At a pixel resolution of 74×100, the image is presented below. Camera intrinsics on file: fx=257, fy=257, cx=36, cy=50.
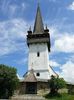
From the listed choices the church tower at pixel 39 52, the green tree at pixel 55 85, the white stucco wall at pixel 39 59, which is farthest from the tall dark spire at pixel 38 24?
the green tree at pixel 55 85

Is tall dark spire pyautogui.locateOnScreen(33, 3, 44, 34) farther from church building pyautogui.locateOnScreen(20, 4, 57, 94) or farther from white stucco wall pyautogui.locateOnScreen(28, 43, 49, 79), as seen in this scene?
white stucco wall pyautogui.locateOnScreen(28, 43, 49, 79)

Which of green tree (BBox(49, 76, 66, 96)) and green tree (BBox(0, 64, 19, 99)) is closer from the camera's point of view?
green tree (BBox(0, 64, 19, 99))

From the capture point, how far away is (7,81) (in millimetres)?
45156

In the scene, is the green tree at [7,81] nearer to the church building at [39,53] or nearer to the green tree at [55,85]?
the green tree at [55,85]

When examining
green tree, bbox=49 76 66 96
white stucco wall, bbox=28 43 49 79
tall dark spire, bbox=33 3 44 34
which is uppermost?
tall dark spire, bbox=33 3 44 34

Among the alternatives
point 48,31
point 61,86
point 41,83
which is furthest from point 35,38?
point 61,86

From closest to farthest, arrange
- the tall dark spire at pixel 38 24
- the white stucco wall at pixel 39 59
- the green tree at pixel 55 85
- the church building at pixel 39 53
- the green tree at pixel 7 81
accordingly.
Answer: the green tree at pixel 7 81
the green tree at pixel 55 85
the church building at pixel 39 53
the white stucco wall at pixel 39 59
the tall dark spire at pixel 38 24

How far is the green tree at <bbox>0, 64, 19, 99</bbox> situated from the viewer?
4512 cm

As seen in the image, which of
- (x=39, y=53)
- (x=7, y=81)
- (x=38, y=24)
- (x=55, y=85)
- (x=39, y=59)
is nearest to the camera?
(x=7, y=81)

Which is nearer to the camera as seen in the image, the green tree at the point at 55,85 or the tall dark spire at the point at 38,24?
the green tree at the point at 55,85

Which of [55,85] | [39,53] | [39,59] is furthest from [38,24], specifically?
[55,85]

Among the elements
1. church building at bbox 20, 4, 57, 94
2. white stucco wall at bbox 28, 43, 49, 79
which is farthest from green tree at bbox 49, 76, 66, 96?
white stucco wall at bbox 28, 43, 49, 79

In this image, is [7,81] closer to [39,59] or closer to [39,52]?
[39,59]

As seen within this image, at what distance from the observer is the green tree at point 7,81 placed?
148 ft
